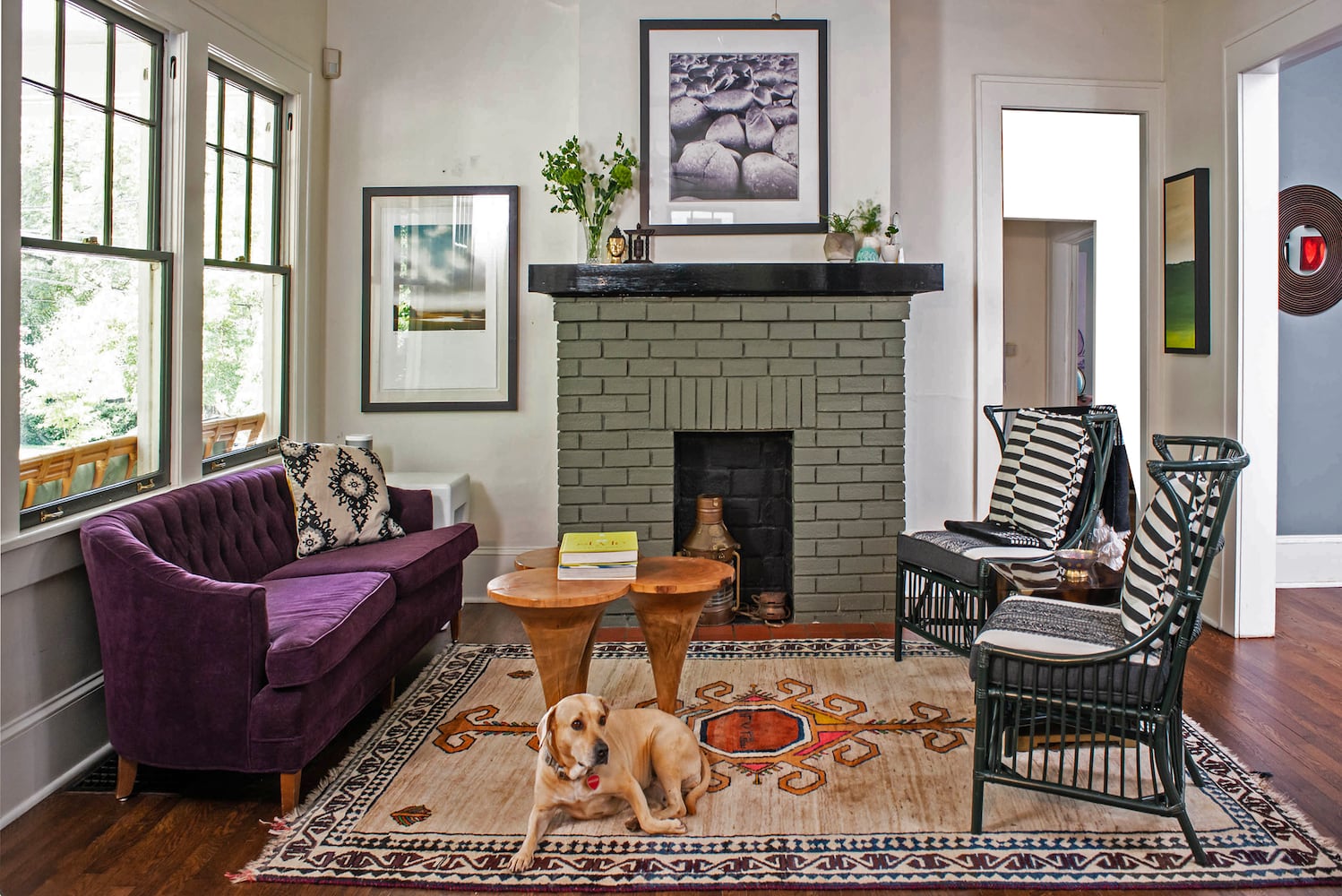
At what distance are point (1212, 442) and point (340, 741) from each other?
2.71 m

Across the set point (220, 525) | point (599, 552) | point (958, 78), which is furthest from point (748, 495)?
point (220, 525)

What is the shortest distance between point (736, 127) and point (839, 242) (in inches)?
28.5

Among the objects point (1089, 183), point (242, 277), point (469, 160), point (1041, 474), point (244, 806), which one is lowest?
point (244, 806)

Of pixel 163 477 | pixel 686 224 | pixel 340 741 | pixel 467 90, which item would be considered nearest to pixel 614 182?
pixel 686 224

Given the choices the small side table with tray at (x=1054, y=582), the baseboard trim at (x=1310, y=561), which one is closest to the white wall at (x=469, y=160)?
the small side table with tray at (x=1054, y=582)

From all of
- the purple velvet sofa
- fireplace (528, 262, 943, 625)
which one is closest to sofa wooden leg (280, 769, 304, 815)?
the purple velvet sofa

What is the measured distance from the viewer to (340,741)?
10.6 feet

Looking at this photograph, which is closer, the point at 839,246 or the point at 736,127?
the point at 839,246

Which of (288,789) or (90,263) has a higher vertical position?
(90,263)

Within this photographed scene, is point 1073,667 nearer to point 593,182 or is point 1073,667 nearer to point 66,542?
point 66,542

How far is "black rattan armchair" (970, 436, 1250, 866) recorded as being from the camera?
2.43 meters

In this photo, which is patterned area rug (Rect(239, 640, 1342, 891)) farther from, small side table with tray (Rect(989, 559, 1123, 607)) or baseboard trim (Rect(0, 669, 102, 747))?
baseboard trim (Rect(0, 669, 102, 747))

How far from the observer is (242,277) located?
4.31 metres

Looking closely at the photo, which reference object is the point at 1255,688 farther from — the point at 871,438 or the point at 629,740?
the point at 629,740
